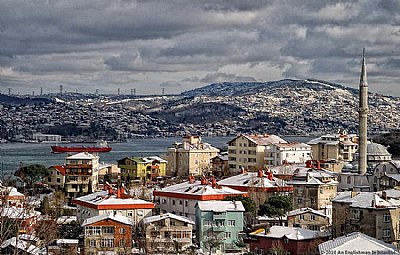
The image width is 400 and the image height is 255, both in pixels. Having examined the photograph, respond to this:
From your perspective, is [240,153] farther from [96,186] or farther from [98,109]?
[98,109]

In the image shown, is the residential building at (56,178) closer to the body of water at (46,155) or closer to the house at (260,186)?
the body of water at (46,155)

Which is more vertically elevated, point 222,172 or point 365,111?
point 365,111

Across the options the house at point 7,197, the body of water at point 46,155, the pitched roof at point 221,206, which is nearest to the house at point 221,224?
the pitched roof at point 221,206

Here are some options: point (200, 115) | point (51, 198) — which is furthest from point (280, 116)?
point (51, 198)

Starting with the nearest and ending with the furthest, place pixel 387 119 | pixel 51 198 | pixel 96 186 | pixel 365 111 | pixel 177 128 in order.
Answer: pixel 51 198, pixel 365 111, pixel 96 186, pixel 177 128, pixel 387 119

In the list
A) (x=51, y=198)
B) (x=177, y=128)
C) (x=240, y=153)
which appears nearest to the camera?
(x=51, y=198)

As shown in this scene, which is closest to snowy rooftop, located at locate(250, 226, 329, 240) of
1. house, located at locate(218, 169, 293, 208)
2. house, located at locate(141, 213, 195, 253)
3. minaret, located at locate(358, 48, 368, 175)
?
house, located at locate(141, 213, 195, 253)
